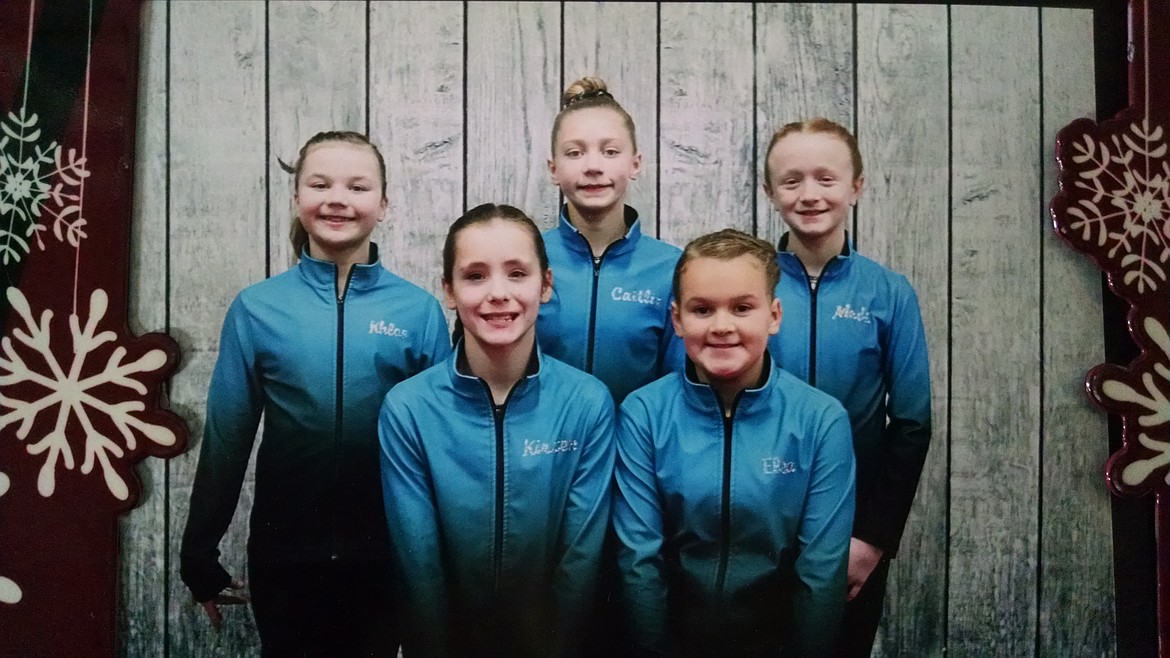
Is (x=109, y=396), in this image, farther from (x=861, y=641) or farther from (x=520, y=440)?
(x=861, y=641)

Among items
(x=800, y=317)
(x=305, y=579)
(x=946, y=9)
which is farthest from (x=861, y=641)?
(x=946, y=9)

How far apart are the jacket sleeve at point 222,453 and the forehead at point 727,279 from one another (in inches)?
27.5

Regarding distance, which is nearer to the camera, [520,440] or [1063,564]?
[520,440]

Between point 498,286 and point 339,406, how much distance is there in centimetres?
31

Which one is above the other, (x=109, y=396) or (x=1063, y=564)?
(x=109, y=396)

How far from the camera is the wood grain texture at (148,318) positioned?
1380 millimetres

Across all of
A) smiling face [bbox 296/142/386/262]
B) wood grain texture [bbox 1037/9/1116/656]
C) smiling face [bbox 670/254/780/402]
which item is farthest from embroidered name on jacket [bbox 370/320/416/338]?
wood grain texture [bbox 1037/9/1116/656]

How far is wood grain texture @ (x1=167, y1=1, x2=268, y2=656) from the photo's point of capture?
1.38 m

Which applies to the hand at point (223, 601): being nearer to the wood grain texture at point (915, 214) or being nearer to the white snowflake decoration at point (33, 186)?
the white snowflake decoration at point (33, 186)

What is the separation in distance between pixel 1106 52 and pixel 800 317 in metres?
0.70

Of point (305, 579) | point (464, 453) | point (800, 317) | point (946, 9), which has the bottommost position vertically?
point (305, 579)

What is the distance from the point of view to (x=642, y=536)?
1.31 metres

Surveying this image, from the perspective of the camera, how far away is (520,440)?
129 centimetres

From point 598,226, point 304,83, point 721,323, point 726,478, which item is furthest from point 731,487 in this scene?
point 304,83
